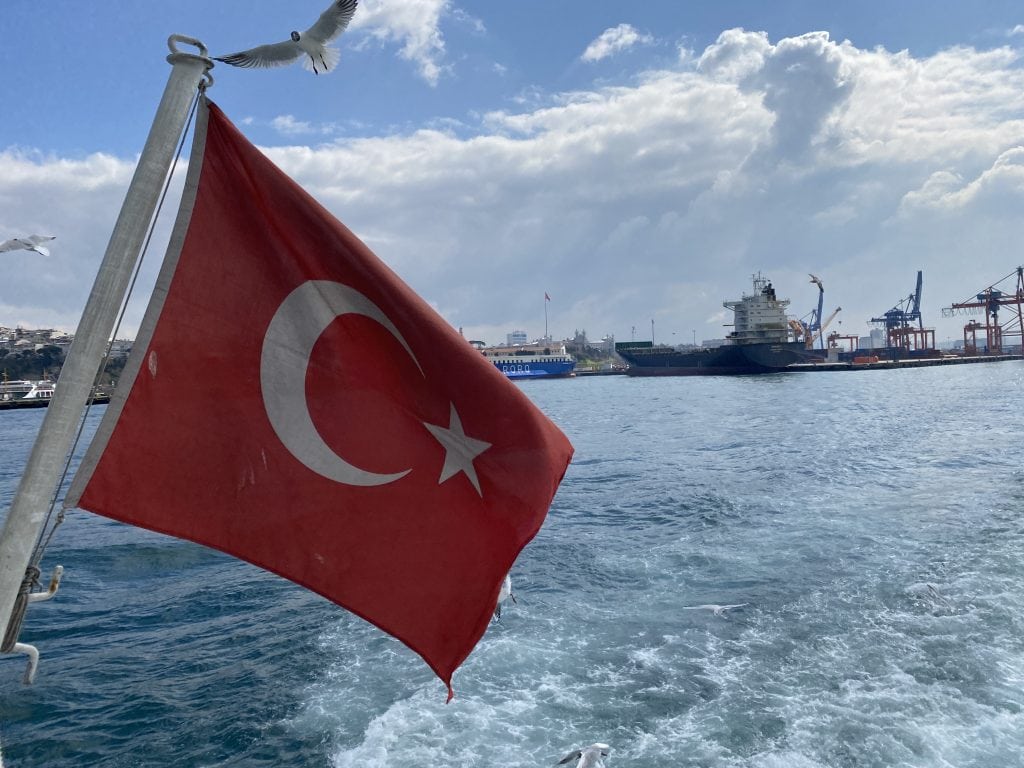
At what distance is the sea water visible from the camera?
696 cm

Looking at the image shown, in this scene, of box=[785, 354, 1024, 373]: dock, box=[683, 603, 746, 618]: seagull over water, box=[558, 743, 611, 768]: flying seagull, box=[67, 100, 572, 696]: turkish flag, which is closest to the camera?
box=[67, 100, 572, 696]: turkish flag

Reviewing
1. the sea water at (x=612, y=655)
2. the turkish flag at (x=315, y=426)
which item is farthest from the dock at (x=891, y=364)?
the turkish flag at (x=315, y=426)

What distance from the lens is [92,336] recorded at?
230cm

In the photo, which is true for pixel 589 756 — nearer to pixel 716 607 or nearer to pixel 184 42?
pixel 716 607

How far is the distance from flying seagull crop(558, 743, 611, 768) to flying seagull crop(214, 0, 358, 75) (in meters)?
6.33

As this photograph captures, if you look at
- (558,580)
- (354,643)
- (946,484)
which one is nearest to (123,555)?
(354,643)

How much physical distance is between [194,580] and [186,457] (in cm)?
1183

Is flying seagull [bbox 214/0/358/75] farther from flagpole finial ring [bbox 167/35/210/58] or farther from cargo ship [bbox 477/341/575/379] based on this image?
cargo ship [bbox 477/341/575/379]

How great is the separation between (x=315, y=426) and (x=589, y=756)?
5.05m

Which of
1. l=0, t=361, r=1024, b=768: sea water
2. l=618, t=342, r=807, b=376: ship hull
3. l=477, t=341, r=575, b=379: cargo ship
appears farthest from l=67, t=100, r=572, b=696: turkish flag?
l=477, t=341, r=575, b=379: cargo ship

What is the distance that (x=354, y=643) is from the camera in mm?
9797

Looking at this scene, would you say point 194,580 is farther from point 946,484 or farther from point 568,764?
point 946,484

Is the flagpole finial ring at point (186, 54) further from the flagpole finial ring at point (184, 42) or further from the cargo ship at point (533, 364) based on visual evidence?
the cargo ship at point (533, 364)

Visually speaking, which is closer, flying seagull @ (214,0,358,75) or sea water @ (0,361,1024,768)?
flying seagull @ (214,0,358,75)
